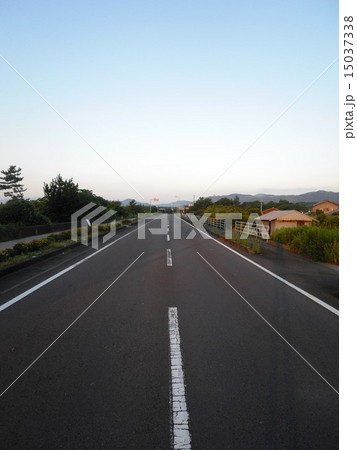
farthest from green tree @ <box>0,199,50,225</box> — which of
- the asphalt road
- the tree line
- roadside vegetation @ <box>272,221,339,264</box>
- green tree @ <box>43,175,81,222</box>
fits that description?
roadside vegetation @ <box>272,221,339,264</box>

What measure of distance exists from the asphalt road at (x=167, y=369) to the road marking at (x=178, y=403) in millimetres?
11

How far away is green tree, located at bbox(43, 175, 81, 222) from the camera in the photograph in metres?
34.5

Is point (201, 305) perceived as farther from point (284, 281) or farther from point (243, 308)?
point (284, 281)

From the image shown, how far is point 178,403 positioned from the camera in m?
2.95

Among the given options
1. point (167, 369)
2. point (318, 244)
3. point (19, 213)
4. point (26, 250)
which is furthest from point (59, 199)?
point (167, 369)

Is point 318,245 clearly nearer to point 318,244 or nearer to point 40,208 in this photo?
point 318,244

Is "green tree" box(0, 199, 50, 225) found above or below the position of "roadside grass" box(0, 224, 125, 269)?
above

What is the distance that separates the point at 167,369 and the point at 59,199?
34.1 metres

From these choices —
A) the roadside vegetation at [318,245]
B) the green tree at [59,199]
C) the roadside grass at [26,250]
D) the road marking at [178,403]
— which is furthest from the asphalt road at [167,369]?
the green tree at [59,199]

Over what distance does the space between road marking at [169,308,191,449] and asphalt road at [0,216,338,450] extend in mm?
11

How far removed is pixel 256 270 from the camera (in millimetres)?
10031

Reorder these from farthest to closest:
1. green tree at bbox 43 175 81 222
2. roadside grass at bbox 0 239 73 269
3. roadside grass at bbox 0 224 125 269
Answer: green tree at bbox 43 175 81 222, roadside grass at bbox 0 224 125 269, roadside grass at bbox 0 239 73 269

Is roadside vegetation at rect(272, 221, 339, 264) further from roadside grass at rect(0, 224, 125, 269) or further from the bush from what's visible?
roadside grass at rect(0, 224, 125, 269)
